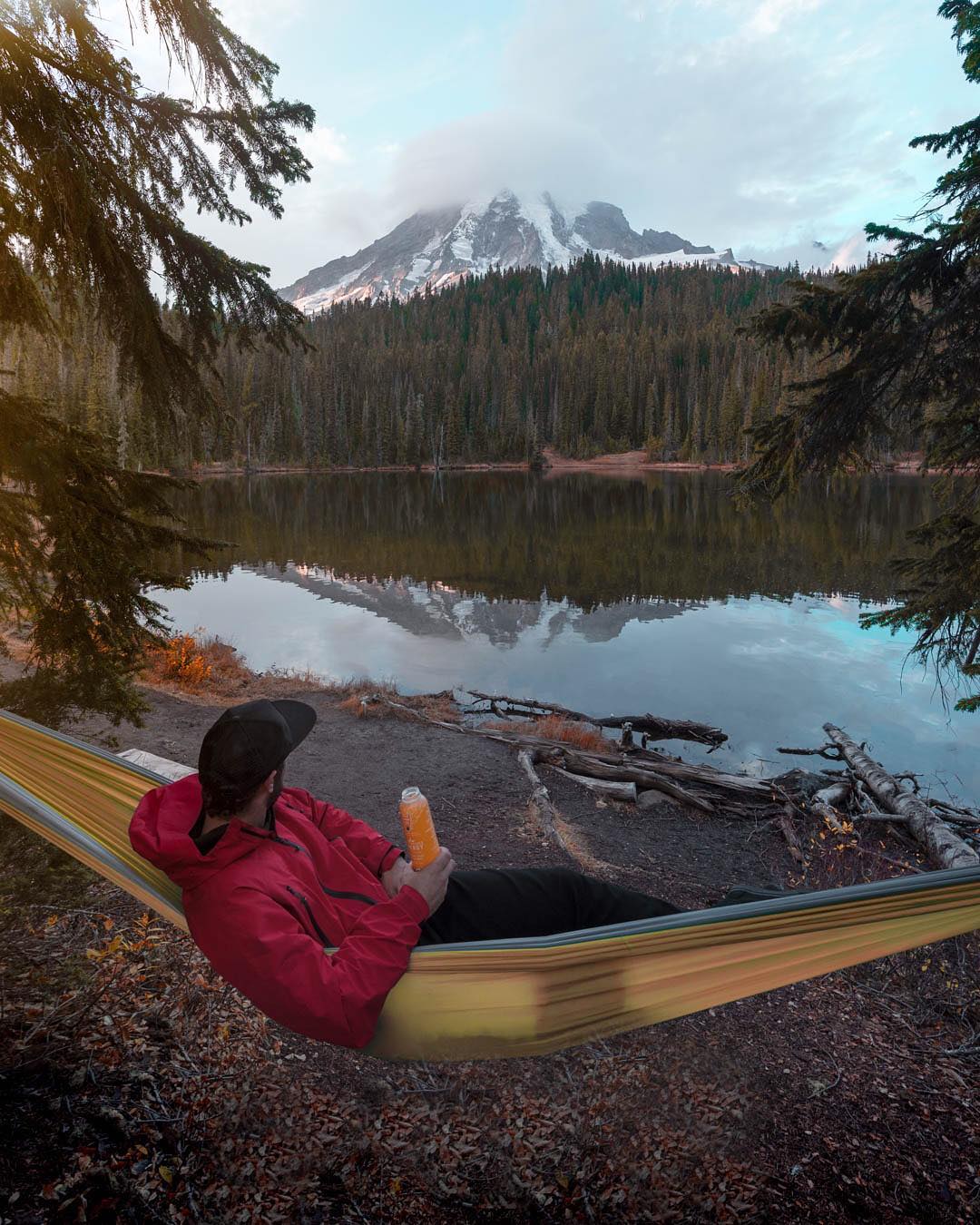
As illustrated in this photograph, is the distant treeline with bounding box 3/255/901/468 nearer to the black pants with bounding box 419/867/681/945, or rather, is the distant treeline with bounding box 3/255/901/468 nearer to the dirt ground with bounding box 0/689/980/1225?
the dirt ground with bounding box 0/689/980/1225

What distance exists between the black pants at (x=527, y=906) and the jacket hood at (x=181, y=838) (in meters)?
0.72

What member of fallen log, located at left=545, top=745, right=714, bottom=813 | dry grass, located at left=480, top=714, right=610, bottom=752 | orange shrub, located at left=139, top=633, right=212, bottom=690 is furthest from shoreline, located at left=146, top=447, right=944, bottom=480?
fallen log, located at left=545, top=745, right=714, bottom=813

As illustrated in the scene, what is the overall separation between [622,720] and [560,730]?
124 cm

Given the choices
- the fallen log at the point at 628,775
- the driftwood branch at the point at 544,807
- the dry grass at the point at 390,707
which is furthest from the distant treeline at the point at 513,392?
Answer: the driftwood branch at the point at 544,807

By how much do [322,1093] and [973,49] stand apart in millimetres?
6201

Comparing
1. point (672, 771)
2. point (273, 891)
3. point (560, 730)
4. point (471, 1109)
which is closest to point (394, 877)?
point (273, 891)

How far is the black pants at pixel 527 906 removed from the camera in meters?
2.21

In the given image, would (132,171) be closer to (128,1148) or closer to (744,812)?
(128,1148)

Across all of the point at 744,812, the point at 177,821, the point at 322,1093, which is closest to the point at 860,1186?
the point at 322,1093

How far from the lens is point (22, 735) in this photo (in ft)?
8.82

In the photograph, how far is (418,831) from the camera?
198cm

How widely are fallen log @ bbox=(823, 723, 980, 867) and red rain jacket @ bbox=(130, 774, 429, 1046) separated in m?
3.49

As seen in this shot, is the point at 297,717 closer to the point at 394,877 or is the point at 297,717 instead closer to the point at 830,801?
the point at 394,877

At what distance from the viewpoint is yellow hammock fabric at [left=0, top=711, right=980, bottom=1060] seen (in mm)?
1744
